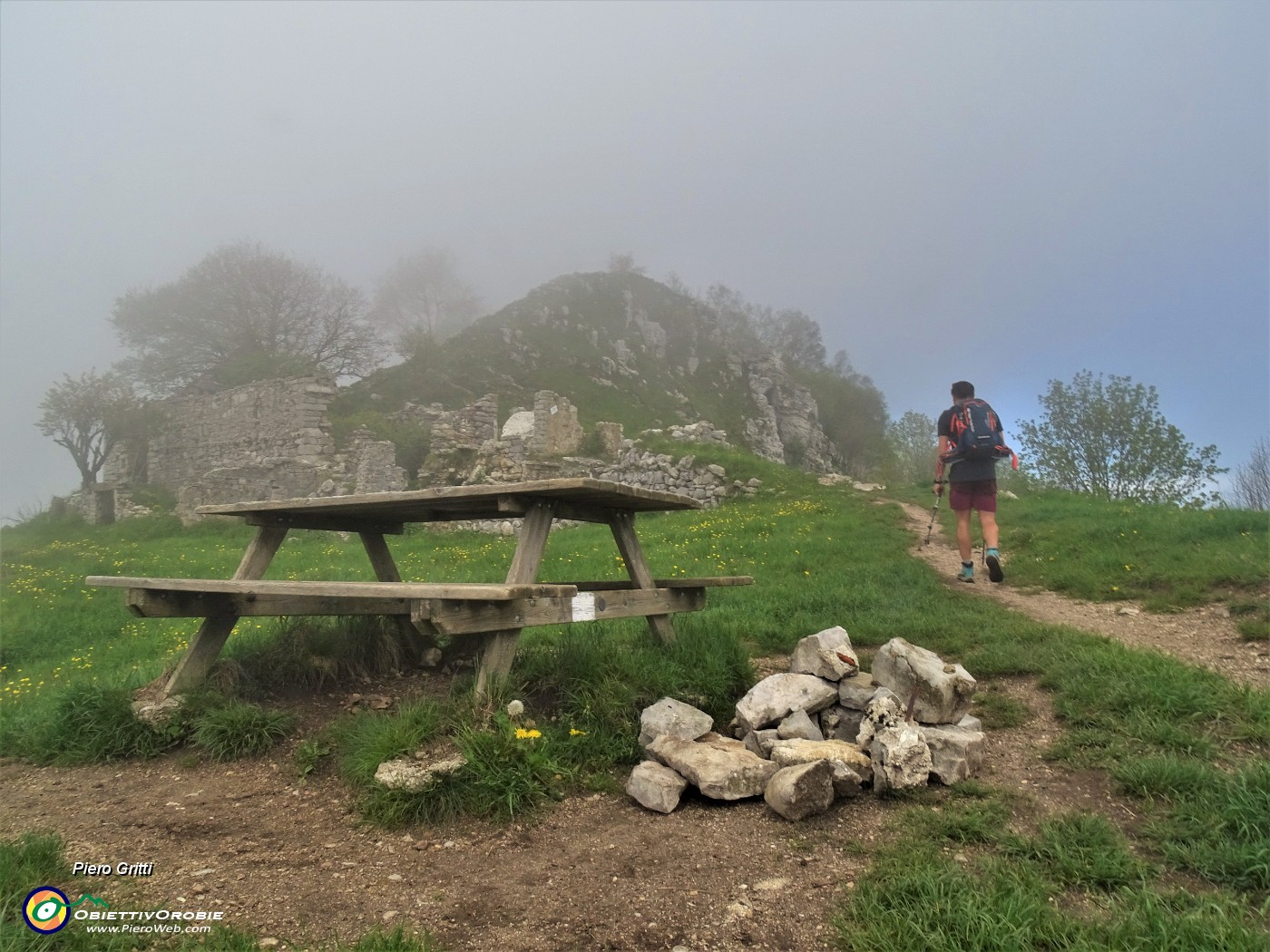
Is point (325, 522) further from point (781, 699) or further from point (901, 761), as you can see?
point (901, 761)

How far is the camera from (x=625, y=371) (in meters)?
47.0

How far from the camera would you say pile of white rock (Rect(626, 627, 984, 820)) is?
3.46 m

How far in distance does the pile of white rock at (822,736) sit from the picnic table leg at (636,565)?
963 millimetres

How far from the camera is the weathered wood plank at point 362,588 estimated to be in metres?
3.63

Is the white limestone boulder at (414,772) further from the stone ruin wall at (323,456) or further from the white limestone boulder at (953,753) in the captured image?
the stone ruin wall at (323,456)

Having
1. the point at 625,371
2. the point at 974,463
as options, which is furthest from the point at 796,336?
the point at 974,463

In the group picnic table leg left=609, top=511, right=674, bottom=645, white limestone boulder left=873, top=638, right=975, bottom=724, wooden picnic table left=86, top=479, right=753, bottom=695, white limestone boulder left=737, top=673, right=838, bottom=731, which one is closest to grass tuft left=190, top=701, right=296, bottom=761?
wooden picnic table left=86, top=479, right=753, bottom=695

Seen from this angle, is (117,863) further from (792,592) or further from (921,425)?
(921,425)

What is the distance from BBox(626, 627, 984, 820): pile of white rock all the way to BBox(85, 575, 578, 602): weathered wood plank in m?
1.06

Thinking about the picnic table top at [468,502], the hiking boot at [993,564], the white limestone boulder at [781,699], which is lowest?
the white limestone boulder at [781,699]

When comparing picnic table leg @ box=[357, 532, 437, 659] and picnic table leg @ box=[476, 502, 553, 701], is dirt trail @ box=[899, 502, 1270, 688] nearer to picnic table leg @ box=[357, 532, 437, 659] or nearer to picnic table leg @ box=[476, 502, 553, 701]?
picnic table leg @ box=[476, 502, 553, 701]

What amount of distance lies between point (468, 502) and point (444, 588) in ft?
3.74

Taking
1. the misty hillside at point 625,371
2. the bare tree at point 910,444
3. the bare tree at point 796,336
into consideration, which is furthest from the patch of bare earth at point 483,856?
the bare tree at point 796,336

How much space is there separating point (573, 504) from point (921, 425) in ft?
136
